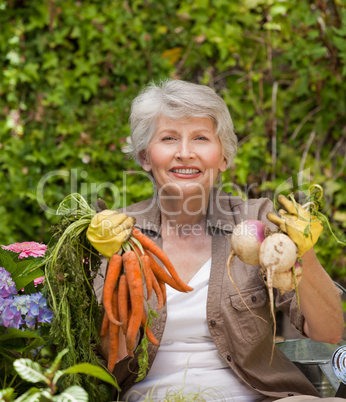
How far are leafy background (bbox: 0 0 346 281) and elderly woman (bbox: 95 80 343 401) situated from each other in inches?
59.1

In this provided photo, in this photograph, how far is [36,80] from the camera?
137 inches

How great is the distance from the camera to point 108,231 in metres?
1.36

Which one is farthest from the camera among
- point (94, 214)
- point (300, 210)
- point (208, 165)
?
point (208, 165)

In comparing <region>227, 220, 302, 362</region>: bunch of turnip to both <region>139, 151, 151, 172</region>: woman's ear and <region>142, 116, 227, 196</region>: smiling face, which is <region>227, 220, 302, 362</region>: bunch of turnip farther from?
<region>139, 151, 151, 172</region>: woman's ear

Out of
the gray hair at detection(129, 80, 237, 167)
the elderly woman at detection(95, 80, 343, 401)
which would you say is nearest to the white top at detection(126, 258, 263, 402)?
the elderly woman at detection(95, 80, 343, 401)

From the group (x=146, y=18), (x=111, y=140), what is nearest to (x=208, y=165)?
(x=111, y=140)

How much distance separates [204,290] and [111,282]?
0.46m

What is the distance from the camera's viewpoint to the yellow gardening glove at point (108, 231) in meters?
1.36

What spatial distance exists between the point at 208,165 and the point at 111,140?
1.80 metres

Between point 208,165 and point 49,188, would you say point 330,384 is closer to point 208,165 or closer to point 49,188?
point 208,165

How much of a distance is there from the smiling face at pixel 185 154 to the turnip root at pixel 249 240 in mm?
484

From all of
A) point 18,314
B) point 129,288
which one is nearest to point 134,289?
point 129,288

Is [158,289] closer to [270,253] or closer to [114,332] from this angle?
[114,332]

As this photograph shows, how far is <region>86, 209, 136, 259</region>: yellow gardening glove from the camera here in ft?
4.47
